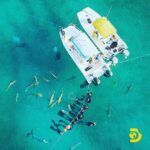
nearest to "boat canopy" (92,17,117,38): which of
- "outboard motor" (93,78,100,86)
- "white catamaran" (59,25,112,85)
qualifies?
"white catamaran" (59,25,112,85)

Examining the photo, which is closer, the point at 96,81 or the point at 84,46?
the point at 84,46

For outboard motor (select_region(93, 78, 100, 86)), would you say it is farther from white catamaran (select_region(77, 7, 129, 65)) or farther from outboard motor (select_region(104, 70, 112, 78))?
white catamaran (select_region(77, 7, 129, 65))

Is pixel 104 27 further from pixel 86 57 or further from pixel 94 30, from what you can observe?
pixel 86 57

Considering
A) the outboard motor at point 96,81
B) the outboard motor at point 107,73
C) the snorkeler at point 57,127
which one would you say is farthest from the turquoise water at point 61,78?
the outboard motor at point 96,81

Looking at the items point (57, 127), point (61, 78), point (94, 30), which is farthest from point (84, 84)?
point (94, 30)

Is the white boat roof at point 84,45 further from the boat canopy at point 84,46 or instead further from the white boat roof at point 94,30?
the white boat roof at point 94,30

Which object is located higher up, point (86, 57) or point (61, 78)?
point (61, 78)

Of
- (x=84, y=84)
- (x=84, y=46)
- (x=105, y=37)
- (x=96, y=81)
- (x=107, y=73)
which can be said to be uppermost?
(x=105, y=37)
